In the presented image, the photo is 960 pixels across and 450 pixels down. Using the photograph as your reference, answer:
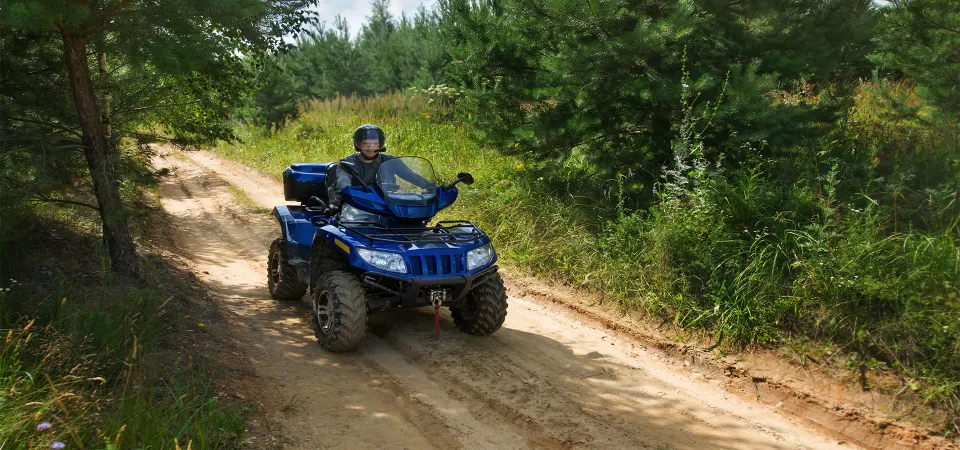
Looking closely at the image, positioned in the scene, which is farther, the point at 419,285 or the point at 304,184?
the point at 304,184

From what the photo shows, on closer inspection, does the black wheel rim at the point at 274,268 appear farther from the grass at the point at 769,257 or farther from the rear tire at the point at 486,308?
the grass at the point at 769,257

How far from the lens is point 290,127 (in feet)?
70.6

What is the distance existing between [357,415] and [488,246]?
2.01 m

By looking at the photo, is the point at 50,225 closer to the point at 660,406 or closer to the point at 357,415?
the point at 357,415

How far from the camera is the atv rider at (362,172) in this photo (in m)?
6.37

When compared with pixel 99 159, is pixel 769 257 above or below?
below

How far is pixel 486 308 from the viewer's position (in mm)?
6031

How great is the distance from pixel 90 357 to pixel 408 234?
270 cm

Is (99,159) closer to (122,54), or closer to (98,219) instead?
(122,54)

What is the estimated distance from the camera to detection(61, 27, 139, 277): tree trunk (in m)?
5.93

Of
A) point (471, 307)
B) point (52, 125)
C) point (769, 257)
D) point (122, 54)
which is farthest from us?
point (471, 307)

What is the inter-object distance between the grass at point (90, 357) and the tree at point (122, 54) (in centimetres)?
63

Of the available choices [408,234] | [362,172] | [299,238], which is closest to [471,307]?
[408,234]

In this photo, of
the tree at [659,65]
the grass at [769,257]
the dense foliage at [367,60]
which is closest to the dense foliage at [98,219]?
the tree at [659,65]
